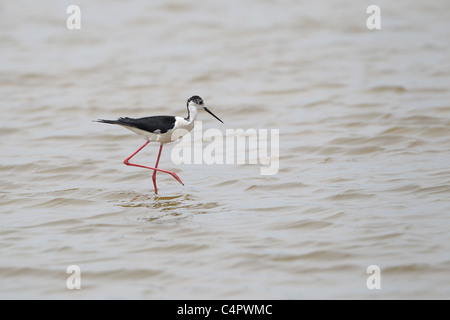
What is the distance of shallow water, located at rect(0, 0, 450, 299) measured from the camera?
22.2ft

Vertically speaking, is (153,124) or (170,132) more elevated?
(153,124)

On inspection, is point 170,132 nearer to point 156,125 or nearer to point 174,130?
point 174,130

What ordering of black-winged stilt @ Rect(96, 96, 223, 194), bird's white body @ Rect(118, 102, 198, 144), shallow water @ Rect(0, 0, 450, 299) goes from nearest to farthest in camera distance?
shallow water @ Rect(0, 0, 450, 299)
black-winged stilt @ Rect(96, 96, 223, 194)
bird's white body @ Rect(118, 102, 198, 144)

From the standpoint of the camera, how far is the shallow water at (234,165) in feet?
22.2

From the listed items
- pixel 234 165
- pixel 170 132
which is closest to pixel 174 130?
pixel 170 132

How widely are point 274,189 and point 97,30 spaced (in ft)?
38.6

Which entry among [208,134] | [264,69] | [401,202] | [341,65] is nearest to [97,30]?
[264,69]

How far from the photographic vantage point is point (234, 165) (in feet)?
33.9

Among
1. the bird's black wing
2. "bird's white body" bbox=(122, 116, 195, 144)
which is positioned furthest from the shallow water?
the bird's black wing

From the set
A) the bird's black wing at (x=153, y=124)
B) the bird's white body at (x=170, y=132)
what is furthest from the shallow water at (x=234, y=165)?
the bird's black wing at (x=153, y=124)

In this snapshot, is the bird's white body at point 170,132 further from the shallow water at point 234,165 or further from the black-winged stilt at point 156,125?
the shallow water at point 234,165

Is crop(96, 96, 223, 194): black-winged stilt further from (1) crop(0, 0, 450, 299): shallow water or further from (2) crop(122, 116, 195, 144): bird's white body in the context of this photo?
(1) crop(0, 0, 450, 299): shallow water

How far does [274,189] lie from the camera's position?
9.12 metres
